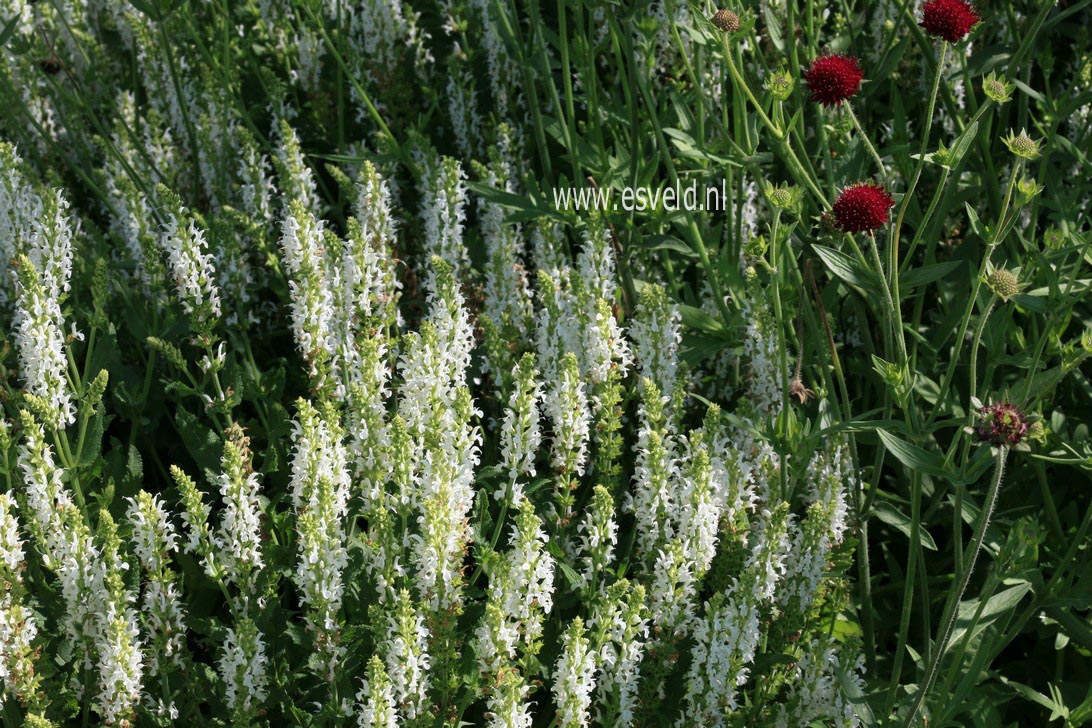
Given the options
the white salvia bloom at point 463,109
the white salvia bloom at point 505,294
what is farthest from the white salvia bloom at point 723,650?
the white salvia bloom at point 463,109

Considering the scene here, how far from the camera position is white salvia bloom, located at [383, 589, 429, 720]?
2.29 metres

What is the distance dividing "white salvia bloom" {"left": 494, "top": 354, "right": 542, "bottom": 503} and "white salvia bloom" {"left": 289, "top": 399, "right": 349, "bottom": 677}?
37cm

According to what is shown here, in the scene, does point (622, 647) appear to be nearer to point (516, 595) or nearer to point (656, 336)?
point (516, 595)

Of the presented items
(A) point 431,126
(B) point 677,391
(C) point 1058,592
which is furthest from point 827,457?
(A) point 431,126

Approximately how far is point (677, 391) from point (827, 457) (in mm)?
404

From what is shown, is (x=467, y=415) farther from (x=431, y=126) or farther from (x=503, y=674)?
(x=431, y=126)

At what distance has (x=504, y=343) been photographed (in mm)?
2975

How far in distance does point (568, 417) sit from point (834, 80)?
36.3 inches

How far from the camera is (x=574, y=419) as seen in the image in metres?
2.70

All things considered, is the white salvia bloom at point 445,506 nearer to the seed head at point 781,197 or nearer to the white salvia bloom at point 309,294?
the white salvia bloom at point 309,294

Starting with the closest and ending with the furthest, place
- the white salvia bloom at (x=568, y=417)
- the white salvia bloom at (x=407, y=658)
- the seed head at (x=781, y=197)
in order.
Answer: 1. the white salvia bloom at (x=407, y=658)
2. the seed head at (x=781, y=197)
3. the white salvia bloom at (x=568, y=417)

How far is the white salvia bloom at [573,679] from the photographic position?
231 cm

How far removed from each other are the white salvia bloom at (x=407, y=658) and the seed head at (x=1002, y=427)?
1.09 m

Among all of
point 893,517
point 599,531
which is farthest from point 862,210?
point 893,517
